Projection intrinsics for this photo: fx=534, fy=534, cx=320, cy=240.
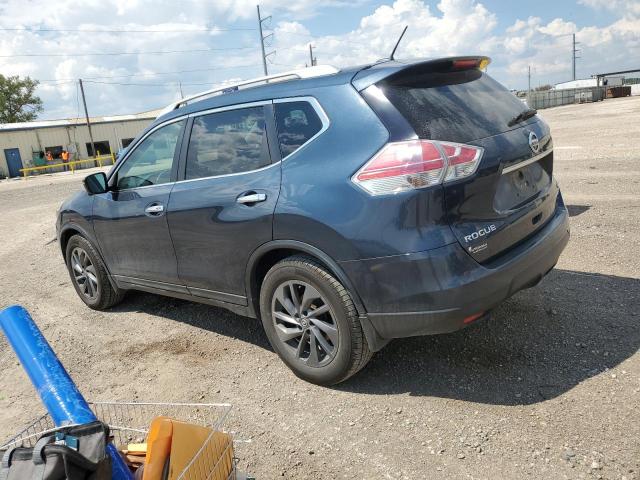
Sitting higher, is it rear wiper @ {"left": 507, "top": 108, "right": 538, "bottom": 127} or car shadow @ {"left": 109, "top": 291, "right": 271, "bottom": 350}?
rear wiper @ {"left": 507, "top": 108, "right": 538, "bottom": 127}

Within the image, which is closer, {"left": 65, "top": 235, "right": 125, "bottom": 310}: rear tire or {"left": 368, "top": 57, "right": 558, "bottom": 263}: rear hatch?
{"left": 368, "top": 57, "right": 558, "bottom": 263}: rear hatch

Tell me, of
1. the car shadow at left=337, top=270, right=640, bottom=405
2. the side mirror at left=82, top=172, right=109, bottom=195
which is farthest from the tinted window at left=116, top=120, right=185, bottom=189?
the car shadow at left=337, top=270, right=640, bottom=405

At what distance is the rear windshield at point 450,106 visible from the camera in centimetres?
293

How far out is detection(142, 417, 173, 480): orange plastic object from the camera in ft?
6.38

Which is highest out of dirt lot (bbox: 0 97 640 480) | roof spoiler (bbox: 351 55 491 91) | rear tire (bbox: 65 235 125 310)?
roof spoiler (bbox: 351 55 491 91)

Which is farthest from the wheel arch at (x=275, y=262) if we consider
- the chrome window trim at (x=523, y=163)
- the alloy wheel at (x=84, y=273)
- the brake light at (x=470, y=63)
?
the alloy wheel at (x=84, y=273)

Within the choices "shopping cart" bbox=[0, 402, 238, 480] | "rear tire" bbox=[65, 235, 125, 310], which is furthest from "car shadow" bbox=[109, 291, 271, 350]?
"shopping cart" bbox=[0, 402, 238, 480]

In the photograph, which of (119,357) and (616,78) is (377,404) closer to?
(119,357)

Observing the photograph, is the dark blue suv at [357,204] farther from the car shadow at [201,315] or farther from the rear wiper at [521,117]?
the car shadow at [201,315]

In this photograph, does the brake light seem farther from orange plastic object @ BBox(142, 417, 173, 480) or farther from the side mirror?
the side mirror

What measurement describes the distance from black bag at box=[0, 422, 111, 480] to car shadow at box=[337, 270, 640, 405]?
72.1 inches

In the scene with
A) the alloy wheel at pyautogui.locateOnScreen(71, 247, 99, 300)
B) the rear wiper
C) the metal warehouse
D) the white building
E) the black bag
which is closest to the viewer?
the black bag

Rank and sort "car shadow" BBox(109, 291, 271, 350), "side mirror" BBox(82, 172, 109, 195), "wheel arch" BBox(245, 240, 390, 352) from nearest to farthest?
1. "wheel arch" BBox(245, 240, 390, 352)
2. "car shadow" BBox(109, 291, 271, 350)
3. "side mirror" BBox(82, 172, 109, 195)

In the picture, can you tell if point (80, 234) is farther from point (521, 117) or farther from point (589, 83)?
point (589, 83)
